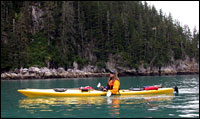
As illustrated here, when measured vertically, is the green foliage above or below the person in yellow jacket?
above

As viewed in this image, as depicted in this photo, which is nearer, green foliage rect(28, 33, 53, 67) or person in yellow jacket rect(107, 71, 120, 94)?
person in yellow jacket rect(107, 71, 120, 94)

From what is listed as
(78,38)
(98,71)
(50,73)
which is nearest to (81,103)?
(50,73)

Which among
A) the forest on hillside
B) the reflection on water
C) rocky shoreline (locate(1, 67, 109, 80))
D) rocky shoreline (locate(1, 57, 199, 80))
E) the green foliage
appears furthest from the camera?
the forest on hillside

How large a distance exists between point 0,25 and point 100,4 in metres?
28.9

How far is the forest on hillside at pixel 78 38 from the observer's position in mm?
50281

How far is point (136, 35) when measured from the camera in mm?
64125

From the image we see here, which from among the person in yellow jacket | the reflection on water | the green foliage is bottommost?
the reflection on water

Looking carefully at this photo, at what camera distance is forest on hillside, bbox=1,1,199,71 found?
165 ft

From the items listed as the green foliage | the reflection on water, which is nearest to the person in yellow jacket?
the reflection on water

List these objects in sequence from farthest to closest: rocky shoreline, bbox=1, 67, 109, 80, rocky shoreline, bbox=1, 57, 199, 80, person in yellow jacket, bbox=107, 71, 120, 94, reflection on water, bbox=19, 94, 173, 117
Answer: rocky shoreline, bbox=1, 57, 199, 80, rocky shoreline, bbox=1, 67, 109, 80, person in yellow jacket, bbox=107, 71, 120, 94, reflection on water, bbox=19, 94, 173, 117

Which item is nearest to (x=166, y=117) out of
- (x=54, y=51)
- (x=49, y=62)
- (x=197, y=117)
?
(x=197, y=117)

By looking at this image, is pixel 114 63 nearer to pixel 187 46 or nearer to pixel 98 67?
pixel 98 67

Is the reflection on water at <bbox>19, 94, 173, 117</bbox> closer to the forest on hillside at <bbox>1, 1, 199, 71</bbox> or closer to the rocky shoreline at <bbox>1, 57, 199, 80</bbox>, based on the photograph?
the rocky shoreline at <bbox>1, 57, 199, 80</bbox>

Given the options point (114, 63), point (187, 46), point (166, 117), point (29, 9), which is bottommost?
point (166, 117)
